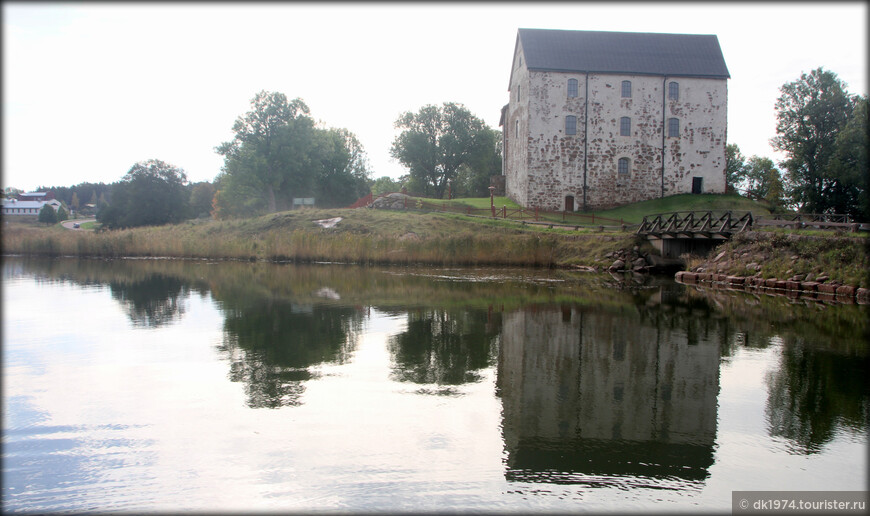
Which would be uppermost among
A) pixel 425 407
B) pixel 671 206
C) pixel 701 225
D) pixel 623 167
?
pixel 623 167

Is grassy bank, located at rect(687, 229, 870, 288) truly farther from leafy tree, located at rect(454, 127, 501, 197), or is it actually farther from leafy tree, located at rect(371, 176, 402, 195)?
leafy tree, located at rect(371, 176, 402, 195)

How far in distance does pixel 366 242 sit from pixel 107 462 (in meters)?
28.6

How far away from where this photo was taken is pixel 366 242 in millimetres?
35812

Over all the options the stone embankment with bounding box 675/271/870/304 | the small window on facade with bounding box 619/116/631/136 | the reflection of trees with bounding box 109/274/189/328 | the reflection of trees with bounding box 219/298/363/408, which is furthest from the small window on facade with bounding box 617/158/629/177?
the reflection of trees with bounding box 219/298/363/408

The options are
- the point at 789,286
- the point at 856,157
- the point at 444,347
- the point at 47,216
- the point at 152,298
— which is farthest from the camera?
the point at 47,216

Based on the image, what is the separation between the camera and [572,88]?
4797 centimetres

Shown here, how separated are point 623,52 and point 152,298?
1661 inches

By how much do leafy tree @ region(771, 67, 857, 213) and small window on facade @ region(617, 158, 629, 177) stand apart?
13.2 metres

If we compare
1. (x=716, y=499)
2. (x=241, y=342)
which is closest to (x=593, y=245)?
(x=241, y=342)

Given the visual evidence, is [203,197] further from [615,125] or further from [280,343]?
[280,343]

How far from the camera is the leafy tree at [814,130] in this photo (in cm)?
4750

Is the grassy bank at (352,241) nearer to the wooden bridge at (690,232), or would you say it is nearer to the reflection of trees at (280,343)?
the wooden bridge at (690,232)

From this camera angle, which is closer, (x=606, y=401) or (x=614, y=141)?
(x=606, y=401)

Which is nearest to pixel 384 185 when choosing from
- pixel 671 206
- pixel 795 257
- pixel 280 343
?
pixel 671 206
